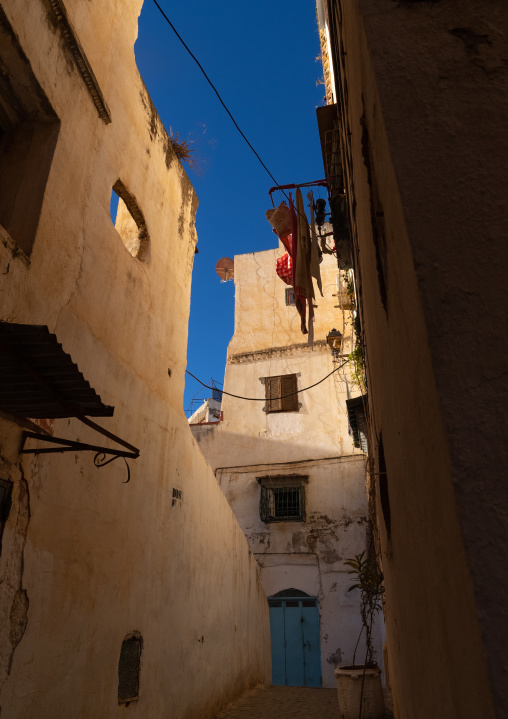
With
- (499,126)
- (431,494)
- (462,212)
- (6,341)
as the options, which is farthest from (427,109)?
(6,341)

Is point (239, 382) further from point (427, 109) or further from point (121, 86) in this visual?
point (427, 109)

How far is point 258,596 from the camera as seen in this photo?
11.7m

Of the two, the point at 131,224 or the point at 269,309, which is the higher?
the point at 269,309

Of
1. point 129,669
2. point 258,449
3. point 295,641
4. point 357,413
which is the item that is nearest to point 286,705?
point 129,669

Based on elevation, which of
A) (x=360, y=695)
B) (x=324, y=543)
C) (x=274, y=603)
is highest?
(x=324, y=543)

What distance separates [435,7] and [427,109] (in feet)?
1.61

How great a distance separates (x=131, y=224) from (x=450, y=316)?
23.3ft

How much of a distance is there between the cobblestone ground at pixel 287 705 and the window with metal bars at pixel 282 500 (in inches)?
206

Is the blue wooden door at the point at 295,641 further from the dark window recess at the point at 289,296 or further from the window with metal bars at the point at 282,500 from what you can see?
the dark window recess at the point at 289,296

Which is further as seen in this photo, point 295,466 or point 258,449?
point 258,449

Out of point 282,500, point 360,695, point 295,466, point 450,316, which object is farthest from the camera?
point 295,466

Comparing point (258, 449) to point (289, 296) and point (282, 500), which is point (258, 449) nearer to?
point (282, 500)

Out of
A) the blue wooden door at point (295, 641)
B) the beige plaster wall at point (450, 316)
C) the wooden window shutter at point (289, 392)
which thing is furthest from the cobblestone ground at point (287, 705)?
the wooden window shutter at point (289, 392)

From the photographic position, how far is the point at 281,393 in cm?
1748
